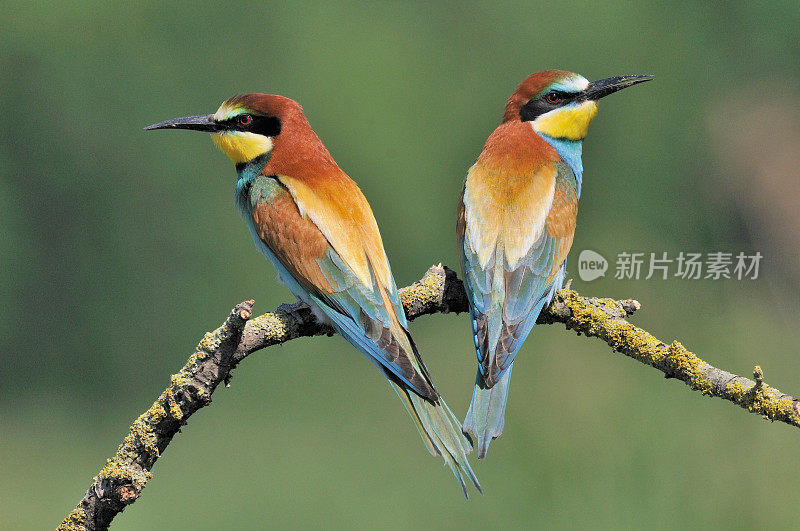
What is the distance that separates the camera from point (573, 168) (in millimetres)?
2230

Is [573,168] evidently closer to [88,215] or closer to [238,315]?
[238,315]

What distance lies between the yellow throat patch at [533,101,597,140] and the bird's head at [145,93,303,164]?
51cm

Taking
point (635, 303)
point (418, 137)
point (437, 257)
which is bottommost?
point (437, 257)

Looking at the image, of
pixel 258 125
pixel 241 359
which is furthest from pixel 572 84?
pixel 241 359

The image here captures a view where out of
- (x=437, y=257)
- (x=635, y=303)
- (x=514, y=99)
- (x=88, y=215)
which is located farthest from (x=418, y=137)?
(x=635, y=303)

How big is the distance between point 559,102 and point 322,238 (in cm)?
59

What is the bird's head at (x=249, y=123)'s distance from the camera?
217cm

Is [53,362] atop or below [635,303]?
below

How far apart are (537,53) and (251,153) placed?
443cm

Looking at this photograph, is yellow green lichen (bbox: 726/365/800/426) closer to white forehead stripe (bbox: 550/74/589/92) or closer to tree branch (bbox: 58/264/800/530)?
tree branch (bbox: 58/264/800/530)

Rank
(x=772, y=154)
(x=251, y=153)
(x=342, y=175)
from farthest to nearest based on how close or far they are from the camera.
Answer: (x=772, y=154) → (x=251, y=153) → (x=342, y=175)

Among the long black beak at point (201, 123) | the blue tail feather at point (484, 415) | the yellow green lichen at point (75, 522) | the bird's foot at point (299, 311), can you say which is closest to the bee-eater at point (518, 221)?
the blue tail feather at point (484, 415)

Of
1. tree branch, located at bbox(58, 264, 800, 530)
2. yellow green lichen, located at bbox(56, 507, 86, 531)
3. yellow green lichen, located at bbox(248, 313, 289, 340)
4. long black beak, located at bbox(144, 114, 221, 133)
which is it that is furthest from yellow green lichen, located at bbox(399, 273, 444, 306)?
yellow green lichen, located at bbox(56, 507, 86, 531)

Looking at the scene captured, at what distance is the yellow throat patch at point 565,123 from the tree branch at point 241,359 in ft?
1.34
